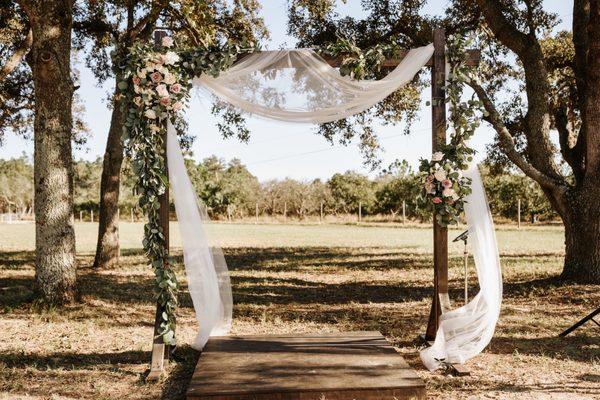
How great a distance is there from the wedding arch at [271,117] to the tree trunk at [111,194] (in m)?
6.93

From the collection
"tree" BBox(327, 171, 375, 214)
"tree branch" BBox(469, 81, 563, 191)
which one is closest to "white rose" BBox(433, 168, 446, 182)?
"tree branch" BBox(469, 81, 563, 191)

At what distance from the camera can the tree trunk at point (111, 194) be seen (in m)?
11.5

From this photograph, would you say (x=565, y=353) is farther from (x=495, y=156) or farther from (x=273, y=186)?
(x=273, y=186)

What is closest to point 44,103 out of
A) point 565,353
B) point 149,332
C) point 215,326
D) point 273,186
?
point 149,332

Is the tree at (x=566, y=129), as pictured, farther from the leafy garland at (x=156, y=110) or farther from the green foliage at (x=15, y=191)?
the green foliage at (x=15, y=191)

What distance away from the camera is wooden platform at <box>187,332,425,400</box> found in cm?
385

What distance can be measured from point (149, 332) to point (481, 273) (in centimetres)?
405

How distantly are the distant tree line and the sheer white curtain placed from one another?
92.5ft

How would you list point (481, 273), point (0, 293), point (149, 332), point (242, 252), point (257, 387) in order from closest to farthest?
point (257, 387) → point (481, 273) → point (149, 332) → point (0, 293) → point (242, 252)

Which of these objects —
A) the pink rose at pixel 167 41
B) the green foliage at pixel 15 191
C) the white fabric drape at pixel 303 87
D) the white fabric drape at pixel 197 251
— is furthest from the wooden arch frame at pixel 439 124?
the green foliage at pixel 15 191

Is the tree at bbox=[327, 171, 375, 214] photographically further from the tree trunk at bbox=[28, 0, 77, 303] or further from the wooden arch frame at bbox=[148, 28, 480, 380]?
the wooden arch frame at bbox=[148, 28, 480, 380]

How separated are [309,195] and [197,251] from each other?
3479 cm

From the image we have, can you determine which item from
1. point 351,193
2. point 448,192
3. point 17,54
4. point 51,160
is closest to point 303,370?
point 448,192

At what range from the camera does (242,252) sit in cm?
1641
